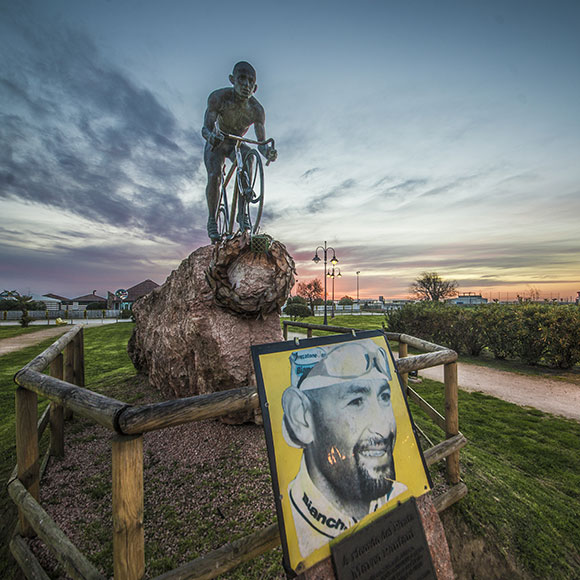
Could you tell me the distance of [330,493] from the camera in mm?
1292

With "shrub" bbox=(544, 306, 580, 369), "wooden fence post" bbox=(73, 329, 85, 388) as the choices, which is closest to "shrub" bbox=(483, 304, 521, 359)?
"shrub" bbox=(544, 306, 580, 369)

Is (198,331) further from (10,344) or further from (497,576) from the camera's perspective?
(10,344)

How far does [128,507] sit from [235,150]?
394 cm

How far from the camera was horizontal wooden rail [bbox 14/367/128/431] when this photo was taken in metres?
1.20

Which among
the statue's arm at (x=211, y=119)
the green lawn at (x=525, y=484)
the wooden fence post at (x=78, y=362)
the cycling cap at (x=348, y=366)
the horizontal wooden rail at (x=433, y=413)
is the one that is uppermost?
the statue's arm at (x=211, y=119)

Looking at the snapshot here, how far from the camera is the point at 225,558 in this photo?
4.51ft

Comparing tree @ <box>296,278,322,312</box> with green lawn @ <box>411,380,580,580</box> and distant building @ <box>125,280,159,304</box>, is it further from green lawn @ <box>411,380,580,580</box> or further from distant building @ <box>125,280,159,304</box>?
green lawn @ <box>411,380,580,580</box>

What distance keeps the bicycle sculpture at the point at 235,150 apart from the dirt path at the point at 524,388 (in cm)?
598

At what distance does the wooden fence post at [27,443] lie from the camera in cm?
199

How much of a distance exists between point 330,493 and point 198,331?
2442mm

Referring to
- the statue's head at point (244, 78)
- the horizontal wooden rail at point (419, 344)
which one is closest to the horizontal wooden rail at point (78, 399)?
the horizontal wooden rail at point (419, 344)

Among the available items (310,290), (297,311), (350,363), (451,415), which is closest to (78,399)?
(350,363)

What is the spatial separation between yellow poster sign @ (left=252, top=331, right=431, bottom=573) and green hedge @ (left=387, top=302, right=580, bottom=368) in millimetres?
8235

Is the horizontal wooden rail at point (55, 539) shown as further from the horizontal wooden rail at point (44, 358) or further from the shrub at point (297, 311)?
the shrub at point (297, 311)
